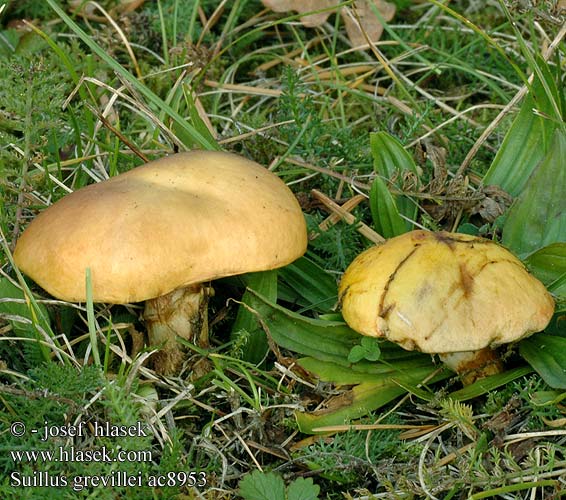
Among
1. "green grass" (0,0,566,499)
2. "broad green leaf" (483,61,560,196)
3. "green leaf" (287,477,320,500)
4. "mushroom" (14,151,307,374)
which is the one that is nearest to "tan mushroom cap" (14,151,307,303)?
"mushroom" (14,151,307,374)

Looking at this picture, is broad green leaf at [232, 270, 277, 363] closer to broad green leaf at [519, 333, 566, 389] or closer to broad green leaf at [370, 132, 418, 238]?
broad green leaf at [370, 132, 418, 238]

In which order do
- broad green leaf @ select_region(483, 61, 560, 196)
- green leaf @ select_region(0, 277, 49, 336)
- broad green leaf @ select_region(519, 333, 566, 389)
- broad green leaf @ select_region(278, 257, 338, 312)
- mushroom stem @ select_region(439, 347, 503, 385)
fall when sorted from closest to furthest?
1. broad green leaf @ select_region(519, 333, 566, 389)
2. mushroom stem @ select_region(439, 347, 503, 385)
3. green leaf @ select_region(0, 277, 49, 336)
4. broad green leaf @ select_region(278, 257, 338, 312)
5. broad green leaf @ select_region(483, 61, 560, 196)

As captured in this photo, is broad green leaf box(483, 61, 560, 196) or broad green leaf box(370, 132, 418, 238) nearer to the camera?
broad green leaf box(370, 132, 418, 238)

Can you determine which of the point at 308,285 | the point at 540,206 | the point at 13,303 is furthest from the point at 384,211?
the point at 13,303

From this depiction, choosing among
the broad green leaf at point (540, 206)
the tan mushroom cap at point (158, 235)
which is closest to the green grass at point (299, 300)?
the broad green leaf at point (540, 206)

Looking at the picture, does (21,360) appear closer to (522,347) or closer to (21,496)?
(21,496)

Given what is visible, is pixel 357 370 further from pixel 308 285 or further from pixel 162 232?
pixel 162 232

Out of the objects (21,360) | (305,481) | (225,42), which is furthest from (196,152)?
(225,42)
